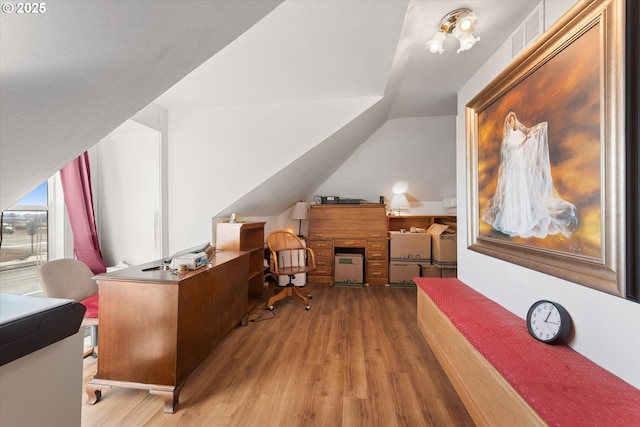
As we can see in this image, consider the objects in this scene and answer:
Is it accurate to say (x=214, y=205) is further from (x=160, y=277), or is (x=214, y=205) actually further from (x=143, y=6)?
(x=143, y=6)

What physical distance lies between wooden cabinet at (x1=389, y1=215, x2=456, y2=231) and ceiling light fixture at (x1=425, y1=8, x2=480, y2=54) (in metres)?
3.05

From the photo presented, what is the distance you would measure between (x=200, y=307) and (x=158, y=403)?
59 centimetres

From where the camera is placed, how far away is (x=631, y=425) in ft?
2.55

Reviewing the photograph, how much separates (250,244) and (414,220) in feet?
9.84

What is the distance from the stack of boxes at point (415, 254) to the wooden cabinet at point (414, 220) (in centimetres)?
26

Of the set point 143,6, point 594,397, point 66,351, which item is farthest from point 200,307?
point 594,397

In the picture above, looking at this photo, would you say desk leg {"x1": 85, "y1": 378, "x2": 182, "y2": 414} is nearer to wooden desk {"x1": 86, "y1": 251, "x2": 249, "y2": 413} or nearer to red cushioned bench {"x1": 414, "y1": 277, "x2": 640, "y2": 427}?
wooden desk {"x1": 86, "y1": 251, "x2": 249, "y2": 413}

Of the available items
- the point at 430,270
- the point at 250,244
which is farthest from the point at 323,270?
the point at 430,270

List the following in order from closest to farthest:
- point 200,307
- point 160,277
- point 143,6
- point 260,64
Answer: point 143,6
point 160,277
point 200,307
point 260,64

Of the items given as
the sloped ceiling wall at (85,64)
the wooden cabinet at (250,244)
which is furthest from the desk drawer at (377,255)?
the sloped ceiling wall at (85,64)

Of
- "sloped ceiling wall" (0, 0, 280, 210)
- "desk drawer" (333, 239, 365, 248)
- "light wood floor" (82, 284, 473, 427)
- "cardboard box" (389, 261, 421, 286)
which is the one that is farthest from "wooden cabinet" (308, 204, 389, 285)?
"sloped ceiling wall" (0, 0, 280, 210)

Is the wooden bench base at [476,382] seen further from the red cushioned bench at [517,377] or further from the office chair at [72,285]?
the office chair at [72,285]

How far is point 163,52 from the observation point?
855 millimetres

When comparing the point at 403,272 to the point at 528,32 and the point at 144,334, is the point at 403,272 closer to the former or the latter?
the point at 528,32
